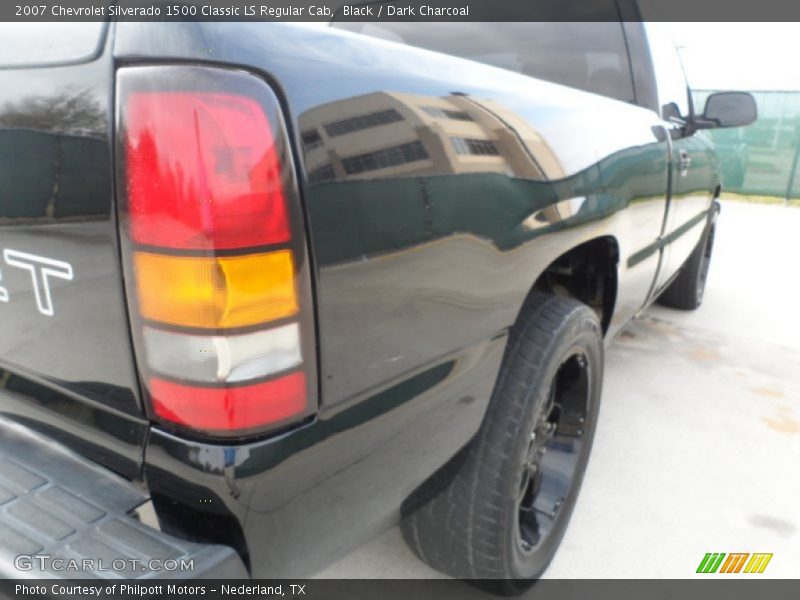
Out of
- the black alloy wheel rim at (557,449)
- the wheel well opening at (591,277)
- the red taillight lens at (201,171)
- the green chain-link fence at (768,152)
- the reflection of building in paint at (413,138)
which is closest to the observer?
the red taillight lens at (201,171)

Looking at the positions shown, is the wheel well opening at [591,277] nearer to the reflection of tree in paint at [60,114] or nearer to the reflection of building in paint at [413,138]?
the reflection of building in paint at [413,138]

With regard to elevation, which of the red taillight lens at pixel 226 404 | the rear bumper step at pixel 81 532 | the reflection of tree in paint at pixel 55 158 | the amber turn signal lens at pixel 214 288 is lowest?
the rear bumper step at pixel 81 532

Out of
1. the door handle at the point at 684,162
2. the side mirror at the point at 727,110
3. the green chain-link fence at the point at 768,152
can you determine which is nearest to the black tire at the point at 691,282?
the side mirror at the point at 727,110

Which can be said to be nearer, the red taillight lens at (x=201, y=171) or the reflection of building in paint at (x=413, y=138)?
the red taillight lens at (x=201, y=171)

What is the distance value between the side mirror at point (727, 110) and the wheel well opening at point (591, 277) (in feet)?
5.22

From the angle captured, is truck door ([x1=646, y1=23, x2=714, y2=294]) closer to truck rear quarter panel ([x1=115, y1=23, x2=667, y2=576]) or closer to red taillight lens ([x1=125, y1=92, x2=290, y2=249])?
truck rear quarter panel ([x1=115, y1=23, x2=667, y2=576])

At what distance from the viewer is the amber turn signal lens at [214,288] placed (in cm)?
87

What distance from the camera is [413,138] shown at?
1097 millimetres

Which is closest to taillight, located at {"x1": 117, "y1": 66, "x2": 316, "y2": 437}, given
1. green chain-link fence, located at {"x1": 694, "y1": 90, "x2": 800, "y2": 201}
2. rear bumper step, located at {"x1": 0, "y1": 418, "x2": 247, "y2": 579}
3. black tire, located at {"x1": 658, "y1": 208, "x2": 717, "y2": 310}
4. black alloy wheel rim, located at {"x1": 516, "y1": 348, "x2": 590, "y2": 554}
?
rear bumper step, located at {"x1": 0, "y1": 418, "x2": 247, "y2": 579}

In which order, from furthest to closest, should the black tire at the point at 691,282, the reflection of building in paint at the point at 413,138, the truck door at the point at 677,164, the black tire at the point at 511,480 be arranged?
1. the black tire at the point at 691,282
2. the truck door at the point at 677,164
3. the black tire at the point at 511,480
4. the reflection of building in paint at the point at 413,138

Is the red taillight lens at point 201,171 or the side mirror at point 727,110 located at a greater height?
the side mirror at point 727,110

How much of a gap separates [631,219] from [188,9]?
5.69 feet

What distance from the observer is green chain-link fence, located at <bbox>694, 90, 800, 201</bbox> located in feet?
42.3

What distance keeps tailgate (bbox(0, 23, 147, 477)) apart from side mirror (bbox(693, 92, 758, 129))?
10.6 ft
